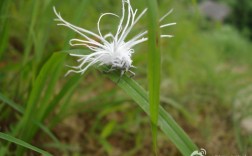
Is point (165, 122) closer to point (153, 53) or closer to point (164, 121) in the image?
point (164, 121)

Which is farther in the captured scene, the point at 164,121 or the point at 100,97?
the point at 100,97

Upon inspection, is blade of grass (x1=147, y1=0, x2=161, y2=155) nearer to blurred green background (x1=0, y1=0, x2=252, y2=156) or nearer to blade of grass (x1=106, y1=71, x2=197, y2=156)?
blade of grass (x1=106, y1=71, x2=197, y2=156)

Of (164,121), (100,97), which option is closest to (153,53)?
(164,121)

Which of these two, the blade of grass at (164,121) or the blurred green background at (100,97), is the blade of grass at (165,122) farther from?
the blurred green background at (100,97)

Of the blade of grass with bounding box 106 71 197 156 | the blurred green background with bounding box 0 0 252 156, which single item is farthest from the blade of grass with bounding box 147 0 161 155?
the blurred green background with bounding box 0 0 252 156

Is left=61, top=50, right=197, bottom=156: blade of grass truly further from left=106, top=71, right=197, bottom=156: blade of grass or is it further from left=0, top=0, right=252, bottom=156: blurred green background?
left=0, top=0, right=252, bottom=156: blurred green background

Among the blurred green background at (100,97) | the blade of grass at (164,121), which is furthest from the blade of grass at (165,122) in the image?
the blurred green background at (100,97)

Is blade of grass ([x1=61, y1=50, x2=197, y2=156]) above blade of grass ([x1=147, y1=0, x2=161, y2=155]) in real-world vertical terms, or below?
below

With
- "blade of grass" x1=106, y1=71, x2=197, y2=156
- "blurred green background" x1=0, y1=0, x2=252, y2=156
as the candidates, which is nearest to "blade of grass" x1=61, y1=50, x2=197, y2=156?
"blade of grass" x1=106, y1=71, x2=197, y2=156

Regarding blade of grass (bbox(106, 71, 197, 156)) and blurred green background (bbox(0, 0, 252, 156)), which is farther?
blurred green background (bbox(0, 0, 252, 156))
